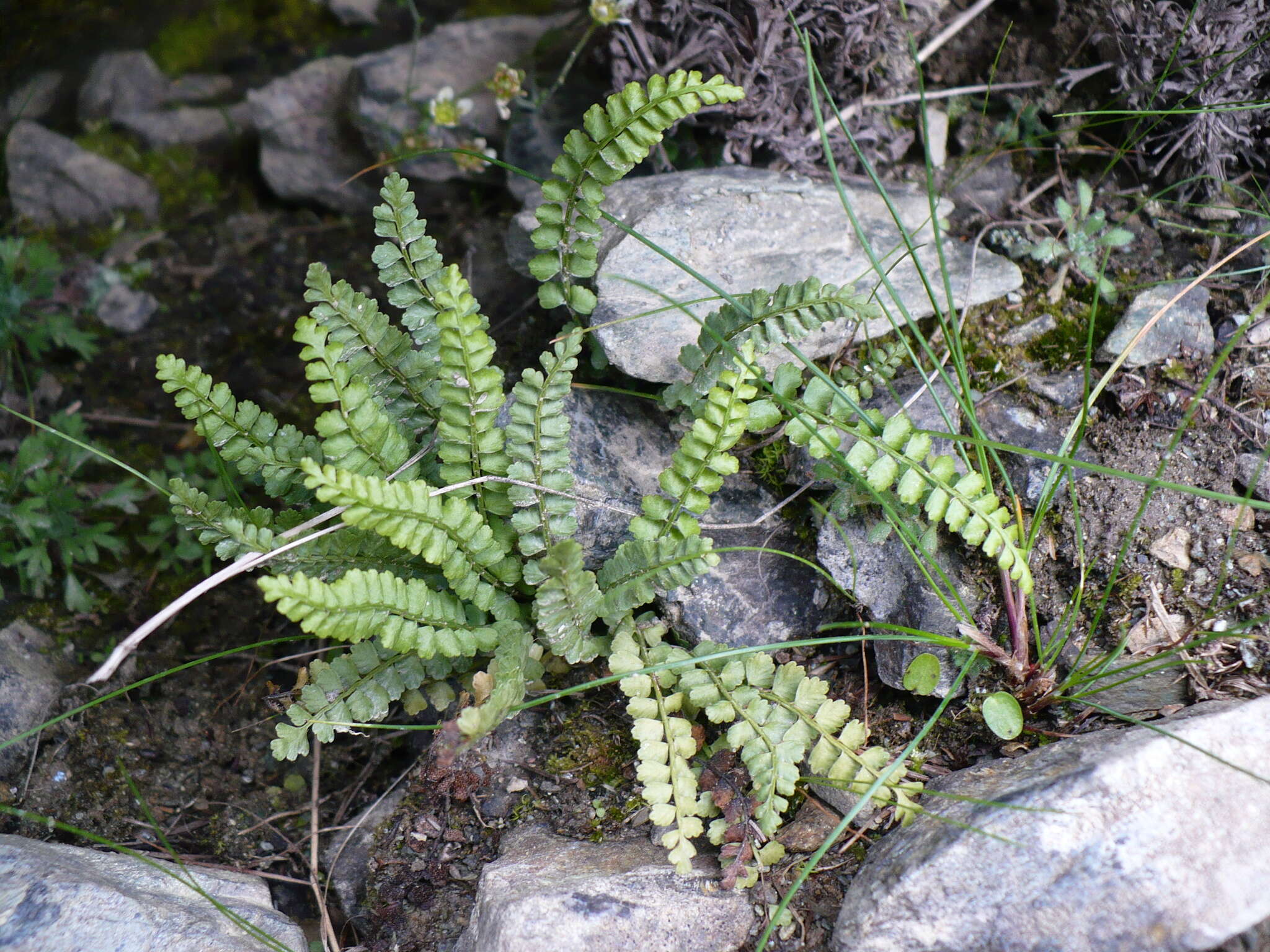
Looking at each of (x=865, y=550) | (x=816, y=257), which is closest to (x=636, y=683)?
(x=865, y=550)

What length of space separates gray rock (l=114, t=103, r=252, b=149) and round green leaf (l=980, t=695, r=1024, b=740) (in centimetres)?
438

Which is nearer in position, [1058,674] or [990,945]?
[990,945]

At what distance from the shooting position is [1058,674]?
248 centimetres

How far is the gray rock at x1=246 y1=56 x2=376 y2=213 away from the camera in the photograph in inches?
167

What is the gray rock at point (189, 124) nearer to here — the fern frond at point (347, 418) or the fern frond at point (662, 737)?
the fern frond at point (347, 418)

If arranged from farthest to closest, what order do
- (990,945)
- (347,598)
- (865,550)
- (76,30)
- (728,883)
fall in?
1. (76,30)
2. (865,550)
3. (728,883)
4. (347,598)
5. (990,945)

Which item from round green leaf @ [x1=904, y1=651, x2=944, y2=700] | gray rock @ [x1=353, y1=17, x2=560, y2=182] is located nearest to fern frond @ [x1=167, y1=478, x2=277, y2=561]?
round green leaf @ [x1=904, y1=651, x2=944, y2=700]

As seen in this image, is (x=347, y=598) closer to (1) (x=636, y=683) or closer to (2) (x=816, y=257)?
(1) (x=636, y=683)

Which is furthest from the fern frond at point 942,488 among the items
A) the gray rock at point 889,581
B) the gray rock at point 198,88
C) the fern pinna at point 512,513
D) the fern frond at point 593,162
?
the gray rock at point 198,88

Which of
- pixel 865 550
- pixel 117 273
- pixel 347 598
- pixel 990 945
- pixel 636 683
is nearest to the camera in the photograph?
pixel 990 945

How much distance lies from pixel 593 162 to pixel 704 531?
1.18 meters

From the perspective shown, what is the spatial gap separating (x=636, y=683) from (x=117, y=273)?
11.1ft

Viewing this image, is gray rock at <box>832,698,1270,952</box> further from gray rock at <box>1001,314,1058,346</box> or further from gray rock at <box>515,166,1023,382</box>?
gray rock at <box>515,166,1023,382</box>

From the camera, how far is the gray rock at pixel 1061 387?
2.82m
